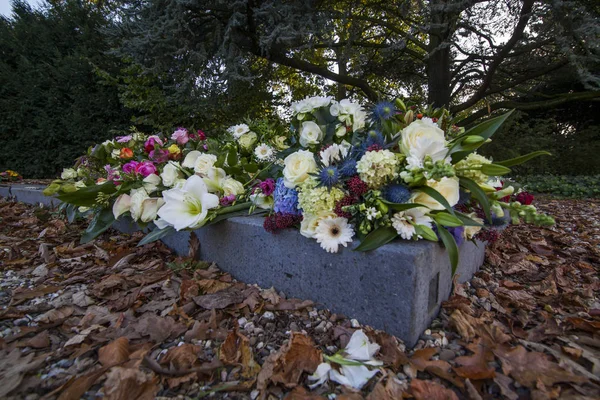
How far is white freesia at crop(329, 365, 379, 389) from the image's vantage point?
93 centimetres

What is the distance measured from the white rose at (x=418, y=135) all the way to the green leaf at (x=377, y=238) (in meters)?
0.32

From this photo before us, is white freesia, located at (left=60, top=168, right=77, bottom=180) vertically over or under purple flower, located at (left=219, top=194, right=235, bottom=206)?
over

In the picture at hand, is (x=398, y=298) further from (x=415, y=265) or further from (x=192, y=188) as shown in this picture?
(x=192, y=188)

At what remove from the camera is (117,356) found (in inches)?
39.0

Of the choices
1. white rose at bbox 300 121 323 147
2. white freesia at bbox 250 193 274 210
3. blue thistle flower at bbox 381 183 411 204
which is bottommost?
white freesia at bbox 250 193 274 210

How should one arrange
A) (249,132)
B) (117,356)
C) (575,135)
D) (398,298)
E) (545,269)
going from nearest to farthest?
(117,356) → (398,298) → (545,269) → (249,132) → (575,135)

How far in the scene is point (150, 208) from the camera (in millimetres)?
1781

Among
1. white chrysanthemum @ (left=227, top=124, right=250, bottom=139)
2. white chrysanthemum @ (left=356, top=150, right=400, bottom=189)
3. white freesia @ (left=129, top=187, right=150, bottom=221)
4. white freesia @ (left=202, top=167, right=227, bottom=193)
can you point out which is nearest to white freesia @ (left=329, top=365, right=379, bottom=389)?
white chrysanthemum @ (left=356, top=150, right=400, bottom=189)

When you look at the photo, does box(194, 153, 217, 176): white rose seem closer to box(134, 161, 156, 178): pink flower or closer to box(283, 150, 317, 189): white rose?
box(134, 161, 156, 178): pink flower

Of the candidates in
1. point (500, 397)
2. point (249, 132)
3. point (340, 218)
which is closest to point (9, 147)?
point (249, 132)

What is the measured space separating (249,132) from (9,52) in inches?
275

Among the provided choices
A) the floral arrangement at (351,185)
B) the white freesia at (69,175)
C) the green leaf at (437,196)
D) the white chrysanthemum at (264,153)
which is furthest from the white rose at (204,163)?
the white freesia at (69,175)

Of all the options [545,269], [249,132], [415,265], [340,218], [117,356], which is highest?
[249,132]

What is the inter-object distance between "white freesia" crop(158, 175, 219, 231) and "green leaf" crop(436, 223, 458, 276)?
975 millimetres
